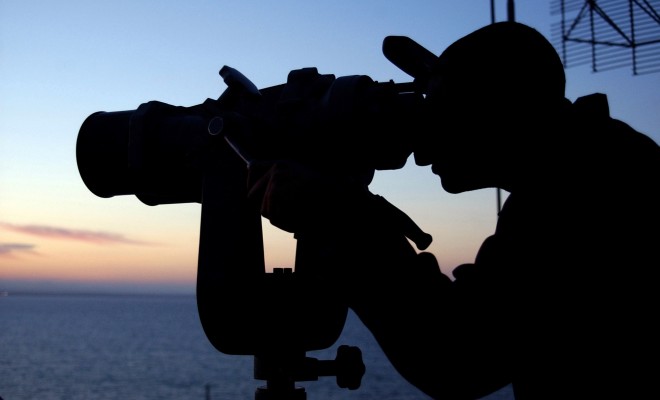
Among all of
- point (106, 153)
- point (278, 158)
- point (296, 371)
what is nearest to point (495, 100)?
point (278, 158)

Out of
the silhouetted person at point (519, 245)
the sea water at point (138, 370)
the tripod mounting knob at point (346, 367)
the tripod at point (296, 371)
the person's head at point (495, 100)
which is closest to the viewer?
the silhouetted person at point (519, 245)

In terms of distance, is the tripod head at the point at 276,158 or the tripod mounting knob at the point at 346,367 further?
the tripod mounting knob at the point at 346,367

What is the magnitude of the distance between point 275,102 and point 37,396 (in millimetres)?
92527

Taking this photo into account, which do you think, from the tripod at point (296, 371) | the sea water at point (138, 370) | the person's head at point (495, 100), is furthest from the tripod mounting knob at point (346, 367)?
the sea water at point (138, 370)

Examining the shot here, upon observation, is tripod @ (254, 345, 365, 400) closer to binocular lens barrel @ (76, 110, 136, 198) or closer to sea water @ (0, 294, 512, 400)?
binocular lens barrel @ (76, 110, 136, 198)

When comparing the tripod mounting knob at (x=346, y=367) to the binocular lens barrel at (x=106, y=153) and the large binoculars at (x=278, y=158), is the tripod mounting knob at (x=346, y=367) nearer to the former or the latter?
the large binoculars at (x=278, y=158)

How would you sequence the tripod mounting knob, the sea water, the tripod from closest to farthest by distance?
the tripod, the tripod mounting knob, the sea water

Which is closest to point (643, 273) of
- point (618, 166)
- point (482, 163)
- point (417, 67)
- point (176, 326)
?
point (618, 166)

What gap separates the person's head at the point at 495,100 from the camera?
1511mm

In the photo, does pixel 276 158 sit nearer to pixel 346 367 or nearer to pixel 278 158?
pixel 278 158

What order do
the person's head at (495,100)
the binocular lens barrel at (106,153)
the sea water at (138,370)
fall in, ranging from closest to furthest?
1. the person's head at (495,100)
2. the binocular lens barrel at (106,153)
3. the sea water at (138,370)

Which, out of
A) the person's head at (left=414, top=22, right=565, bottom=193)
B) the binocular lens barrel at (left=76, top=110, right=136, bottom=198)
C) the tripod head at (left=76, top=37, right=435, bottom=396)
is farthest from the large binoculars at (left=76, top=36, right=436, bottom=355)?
the person's head at (left=414, top=22, right=565, bottom=193)

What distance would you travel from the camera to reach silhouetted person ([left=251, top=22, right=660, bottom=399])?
4.33 ft

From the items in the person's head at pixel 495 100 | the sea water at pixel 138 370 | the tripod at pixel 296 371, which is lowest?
the sea water at pixel 138 370
